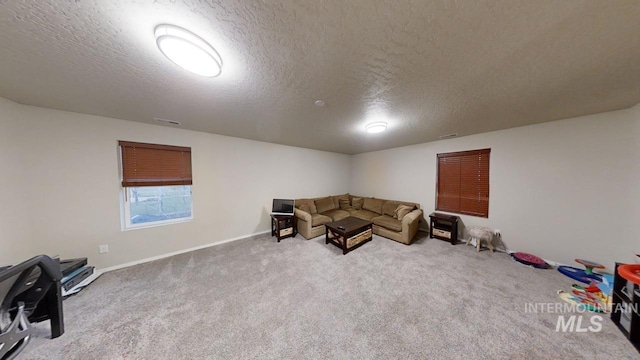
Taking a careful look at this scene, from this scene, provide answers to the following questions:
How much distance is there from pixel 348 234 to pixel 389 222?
1.15m

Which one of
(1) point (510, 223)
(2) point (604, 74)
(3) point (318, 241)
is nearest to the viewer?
(2) point (604, 74)

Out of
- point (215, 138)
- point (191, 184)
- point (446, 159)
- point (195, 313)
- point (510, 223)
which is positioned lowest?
point (195, 313)

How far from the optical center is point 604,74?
1.42 m

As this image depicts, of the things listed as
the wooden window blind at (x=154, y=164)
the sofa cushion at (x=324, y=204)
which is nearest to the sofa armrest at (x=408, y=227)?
the sofa cushion at (x=324, y=204)

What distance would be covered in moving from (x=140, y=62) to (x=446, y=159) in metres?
4.82

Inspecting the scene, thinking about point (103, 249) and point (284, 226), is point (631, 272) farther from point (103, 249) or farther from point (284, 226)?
point (103, 249)

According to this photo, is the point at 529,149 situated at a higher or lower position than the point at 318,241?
higher

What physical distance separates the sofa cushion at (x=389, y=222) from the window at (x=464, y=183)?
1.11 meters

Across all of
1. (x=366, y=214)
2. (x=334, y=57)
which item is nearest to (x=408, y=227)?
(x=366, y=214)

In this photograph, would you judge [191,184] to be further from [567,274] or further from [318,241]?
[567,274]

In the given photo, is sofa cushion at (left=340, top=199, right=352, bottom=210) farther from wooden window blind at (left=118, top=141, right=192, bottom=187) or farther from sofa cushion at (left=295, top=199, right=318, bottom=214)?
wooden window blind at (left=118, top=141, right=192, bottom=187)

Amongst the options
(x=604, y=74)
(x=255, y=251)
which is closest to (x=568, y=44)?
(x=604, y=74)

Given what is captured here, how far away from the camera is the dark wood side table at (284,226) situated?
342 centimetres

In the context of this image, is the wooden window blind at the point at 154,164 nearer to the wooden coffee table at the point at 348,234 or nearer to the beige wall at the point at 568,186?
the wooden coffee table at the point at 348,234
